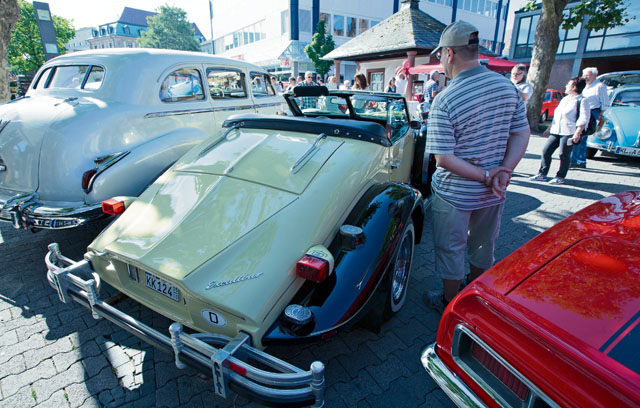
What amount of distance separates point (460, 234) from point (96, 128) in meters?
3.50

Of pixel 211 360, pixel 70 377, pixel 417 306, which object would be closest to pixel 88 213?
pixel 70 377

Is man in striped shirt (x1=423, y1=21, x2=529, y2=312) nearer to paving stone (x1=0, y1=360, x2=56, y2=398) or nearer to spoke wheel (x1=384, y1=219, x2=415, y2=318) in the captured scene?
spoke wheel (x1=384, y1=219, x2=415, y2=318)

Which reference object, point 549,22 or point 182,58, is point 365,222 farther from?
point 549,22

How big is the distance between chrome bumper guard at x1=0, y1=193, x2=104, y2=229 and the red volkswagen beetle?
10.1ft

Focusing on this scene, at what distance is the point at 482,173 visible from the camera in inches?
88.0

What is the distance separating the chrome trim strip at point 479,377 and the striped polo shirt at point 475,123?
121 cm

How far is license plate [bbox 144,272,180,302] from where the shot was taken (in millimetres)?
1902

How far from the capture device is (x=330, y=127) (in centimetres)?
276

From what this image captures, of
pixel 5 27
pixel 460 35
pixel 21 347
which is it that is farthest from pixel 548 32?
pixel 5 27

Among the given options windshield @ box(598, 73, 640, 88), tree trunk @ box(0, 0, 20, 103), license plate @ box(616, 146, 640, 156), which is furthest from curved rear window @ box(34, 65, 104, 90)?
windshield @ box(598, 73, 640, 88)

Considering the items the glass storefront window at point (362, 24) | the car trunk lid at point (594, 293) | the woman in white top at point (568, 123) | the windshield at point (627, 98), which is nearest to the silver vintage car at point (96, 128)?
the car trunk lid at point (594, 293)

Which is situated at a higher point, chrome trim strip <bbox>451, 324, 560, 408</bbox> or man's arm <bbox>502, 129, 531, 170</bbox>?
man's arm <bbox>502, 129, 531, 170</bbox>

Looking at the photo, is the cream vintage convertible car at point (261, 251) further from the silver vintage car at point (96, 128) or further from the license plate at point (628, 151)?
the license plate at point (628, 151)

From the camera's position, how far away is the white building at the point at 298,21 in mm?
29797
